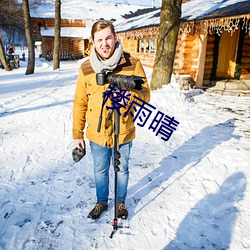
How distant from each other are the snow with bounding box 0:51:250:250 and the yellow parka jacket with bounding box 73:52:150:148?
0.96 metres

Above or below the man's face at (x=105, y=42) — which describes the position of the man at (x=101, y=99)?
below

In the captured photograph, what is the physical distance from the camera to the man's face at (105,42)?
5.94 ft

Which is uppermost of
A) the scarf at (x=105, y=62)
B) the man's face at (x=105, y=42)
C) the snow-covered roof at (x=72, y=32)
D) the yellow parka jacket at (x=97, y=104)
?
the snow-covered roof at (x=72, y=32)

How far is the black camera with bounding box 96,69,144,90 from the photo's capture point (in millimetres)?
1576

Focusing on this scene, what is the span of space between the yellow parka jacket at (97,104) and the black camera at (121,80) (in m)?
0.22

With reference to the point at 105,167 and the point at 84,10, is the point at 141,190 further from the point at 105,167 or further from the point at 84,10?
the point at 84,10

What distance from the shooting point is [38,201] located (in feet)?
8.74

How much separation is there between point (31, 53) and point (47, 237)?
523 inches

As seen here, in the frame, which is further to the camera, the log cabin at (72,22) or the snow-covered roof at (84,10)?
the snow-covered roof at (84,10)

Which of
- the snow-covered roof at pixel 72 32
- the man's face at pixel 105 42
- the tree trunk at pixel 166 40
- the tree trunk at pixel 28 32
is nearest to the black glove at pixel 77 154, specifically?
the man's face at pixel 105 42

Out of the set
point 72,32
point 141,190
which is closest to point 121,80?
point 141,190

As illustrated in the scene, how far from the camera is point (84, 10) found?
3344 cm

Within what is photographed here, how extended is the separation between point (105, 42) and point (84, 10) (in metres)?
36.2

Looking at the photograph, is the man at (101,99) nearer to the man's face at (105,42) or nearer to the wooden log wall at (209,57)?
the man's face at (105,42)
